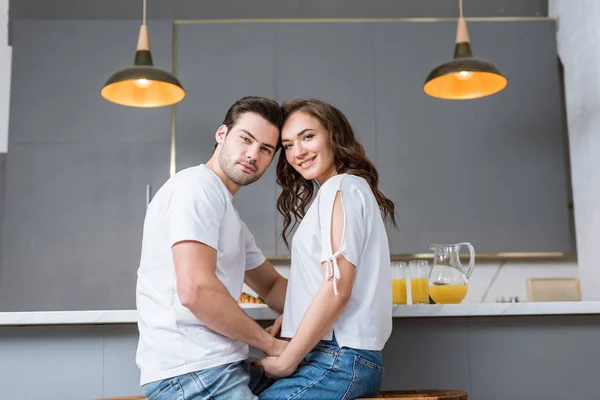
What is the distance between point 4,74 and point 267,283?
295cm

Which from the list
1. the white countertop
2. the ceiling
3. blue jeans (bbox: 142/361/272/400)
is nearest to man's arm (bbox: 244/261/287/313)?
the white countertop

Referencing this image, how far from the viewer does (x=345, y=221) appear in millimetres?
1530

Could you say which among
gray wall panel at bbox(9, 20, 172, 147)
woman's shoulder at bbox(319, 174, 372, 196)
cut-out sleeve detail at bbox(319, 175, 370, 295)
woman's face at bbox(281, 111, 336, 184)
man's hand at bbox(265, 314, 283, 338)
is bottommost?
man's hand at bbox(265, 314, 283, 338)

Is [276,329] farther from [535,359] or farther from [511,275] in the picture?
[511,275]

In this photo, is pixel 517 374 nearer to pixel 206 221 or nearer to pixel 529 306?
pixel 529 306

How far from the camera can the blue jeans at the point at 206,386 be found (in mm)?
1415

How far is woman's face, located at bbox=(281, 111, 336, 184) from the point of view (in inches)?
68.6

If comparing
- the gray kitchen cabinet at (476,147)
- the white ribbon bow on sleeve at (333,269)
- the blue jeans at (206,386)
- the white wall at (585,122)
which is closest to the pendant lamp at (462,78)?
the white wall at (585,122)

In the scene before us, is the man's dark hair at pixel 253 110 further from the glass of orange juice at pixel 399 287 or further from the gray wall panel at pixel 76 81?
the gray wall panel at pixel 76 81

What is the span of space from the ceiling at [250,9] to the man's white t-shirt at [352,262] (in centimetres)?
282

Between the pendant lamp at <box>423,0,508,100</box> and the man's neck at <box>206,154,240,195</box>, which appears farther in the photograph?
the pendant lamp at <box>423,0,508,100</box>

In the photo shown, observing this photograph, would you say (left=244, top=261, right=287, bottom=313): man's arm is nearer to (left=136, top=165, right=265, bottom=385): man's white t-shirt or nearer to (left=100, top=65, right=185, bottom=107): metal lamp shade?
(left=136, top=165, right=265, bottom=385): man's white t-shirt

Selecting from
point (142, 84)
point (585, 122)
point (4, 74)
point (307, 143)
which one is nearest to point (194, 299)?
point (307, 143)

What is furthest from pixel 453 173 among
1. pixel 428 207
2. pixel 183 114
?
pixel 183 114
